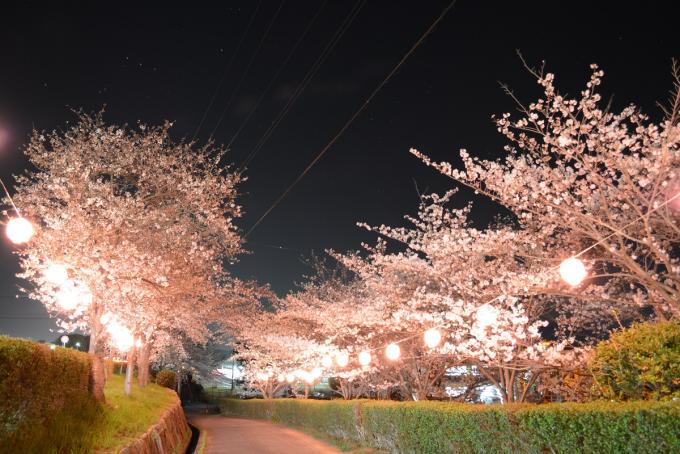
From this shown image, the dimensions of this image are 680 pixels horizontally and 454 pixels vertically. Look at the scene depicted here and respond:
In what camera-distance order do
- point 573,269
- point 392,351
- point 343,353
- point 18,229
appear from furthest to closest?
point 343,353, point 392,351, point 18,229, point 573,269

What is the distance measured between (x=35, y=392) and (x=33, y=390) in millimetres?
98

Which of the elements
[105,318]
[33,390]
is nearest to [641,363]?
[33,390]

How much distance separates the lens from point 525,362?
35.9 ft

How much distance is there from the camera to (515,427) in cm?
821

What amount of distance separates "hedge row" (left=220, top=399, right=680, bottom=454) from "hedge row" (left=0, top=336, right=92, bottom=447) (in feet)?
23.8

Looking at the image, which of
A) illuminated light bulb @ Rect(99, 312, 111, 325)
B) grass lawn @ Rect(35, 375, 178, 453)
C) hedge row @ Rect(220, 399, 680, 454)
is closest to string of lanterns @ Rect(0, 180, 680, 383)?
illuminated light bulb @ Rect(99, 312, 111, 325)

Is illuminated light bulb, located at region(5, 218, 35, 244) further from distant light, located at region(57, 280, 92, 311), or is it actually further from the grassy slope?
distant light, located at region(57, 280, 92, 311)

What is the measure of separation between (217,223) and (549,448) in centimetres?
1262

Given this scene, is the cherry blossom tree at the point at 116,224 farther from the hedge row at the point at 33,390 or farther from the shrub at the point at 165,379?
the shrub at the point at 165,379

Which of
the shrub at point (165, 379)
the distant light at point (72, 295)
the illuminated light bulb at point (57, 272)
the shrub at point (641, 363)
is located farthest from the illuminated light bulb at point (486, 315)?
the shrub at point (165, 379)

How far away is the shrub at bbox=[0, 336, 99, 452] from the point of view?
5.78 meters

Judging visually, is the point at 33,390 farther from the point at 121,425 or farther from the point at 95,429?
the point at 121,425

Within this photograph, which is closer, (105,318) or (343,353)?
(105,318)

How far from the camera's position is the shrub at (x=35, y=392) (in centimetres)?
578
